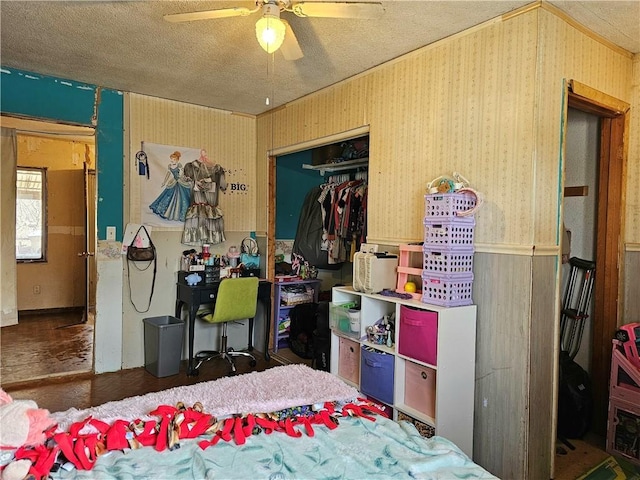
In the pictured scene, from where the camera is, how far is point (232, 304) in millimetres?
3918

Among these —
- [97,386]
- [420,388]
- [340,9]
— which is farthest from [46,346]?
[340,9]

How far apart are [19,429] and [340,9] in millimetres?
2016

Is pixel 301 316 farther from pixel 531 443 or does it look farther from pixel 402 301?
pixel 531 443

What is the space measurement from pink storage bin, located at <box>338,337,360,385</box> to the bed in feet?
3.48

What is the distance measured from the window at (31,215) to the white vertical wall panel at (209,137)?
10.2 feet

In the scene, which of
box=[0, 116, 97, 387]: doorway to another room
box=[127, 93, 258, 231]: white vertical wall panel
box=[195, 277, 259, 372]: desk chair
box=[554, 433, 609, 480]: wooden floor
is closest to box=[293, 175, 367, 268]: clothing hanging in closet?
box=[127, 93, 258, 231]: white vertical wall panel

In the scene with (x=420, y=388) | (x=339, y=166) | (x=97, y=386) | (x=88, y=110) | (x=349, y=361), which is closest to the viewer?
(x=420, y=388)

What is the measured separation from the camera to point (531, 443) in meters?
2.27

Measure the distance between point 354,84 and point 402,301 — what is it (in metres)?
1.81

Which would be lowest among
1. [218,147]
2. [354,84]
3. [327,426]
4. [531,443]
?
[531,443]

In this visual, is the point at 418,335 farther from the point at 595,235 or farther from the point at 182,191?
the point at 182,191

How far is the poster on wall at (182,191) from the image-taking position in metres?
4.02

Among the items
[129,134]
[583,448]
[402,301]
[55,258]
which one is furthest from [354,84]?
[55,258]

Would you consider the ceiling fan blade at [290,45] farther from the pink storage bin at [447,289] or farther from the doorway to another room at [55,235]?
the doorway to another room at [55,235]
